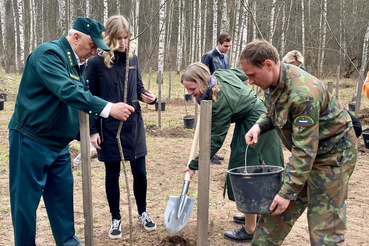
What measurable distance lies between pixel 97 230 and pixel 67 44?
1.89 metres

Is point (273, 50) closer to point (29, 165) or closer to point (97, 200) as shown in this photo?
point (29, 165)

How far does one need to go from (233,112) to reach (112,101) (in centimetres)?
105

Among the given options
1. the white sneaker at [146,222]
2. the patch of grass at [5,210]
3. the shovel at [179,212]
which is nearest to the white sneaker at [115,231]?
the white sneaker at [146,222]

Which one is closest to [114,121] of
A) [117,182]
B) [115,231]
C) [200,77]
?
[117,182]

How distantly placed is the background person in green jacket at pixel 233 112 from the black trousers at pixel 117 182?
68 centimetres

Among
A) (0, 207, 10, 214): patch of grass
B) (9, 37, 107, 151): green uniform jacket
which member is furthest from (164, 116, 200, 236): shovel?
(0, 207, 10, 214): patch of grass

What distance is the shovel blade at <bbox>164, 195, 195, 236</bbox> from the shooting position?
290 cm

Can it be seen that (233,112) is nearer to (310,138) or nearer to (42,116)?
(310,138)

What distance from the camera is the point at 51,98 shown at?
2.39 meters

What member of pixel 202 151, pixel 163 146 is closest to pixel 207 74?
pixel 202 151

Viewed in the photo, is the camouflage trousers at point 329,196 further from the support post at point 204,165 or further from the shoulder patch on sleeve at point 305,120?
the support post at point 204,165

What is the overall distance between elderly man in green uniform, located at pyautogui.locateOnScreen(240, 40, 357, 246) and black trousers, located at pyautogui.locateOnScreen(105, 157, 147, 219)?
5.05ft

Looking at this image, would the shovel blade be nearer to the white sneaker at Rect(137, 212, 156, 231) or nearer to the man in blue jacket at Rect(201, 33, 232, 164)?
the white sneaker at Rect(137, 212, 156, 231)

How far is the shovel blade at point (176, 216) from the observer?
2898mm
